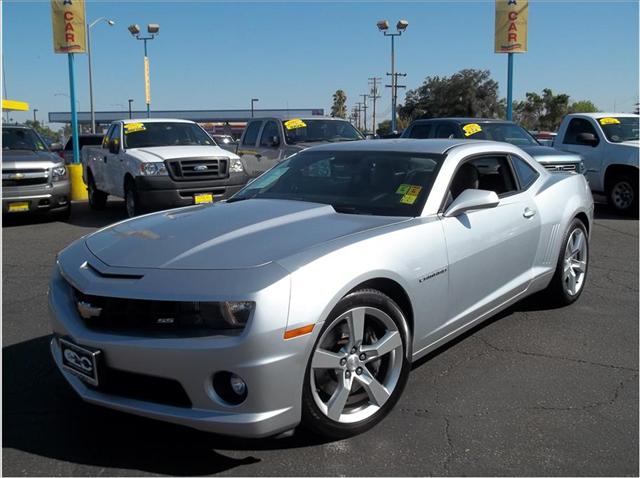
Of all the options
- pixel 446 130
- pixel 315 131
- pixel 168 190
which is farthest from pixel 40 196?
pixel 446 130

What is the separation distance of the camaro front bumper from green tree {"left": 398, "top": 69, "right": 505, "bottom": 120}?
170 ft

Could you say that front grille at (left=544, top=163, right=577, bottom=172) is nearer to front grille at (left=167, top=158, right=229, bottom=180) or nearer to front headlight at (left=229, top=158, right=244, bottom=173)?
front headlight at (left=229, top=158, right=244, bottom=173)

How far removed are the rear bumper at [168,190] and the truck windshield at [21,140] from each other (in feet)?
8.66

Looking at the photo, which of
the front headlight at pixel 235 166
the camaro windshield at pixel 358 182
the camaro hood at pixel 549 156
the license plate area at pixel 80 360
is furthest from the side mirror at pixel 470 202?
the front headlight at pixel 235 166

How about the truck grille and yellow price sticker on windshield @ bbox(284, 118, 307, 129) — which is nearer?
the truck grille

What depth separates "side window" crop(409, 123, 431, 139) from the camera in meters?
12.1

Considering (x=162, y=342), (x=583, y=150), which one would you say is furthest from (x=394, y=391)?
(x=583, y=150)

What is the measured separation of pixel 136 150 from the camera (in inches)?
435

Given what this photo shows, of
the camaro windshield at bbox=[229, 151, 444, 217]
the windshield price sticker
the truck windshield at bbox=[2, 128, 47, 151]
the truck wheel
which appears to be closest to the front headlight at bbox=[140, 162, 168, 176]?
the truck wheel

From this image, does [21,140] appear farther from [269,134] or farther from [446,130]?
[446,130]

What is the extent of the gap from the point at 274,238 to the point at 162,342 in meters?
0.84

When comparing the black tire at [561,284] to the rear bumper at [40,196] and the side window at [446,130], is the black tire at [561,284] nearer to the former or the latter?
the side window at [446,130]

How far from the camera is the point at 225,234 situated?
11.3 ft

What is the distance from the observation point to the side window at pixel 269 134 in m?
12.9
